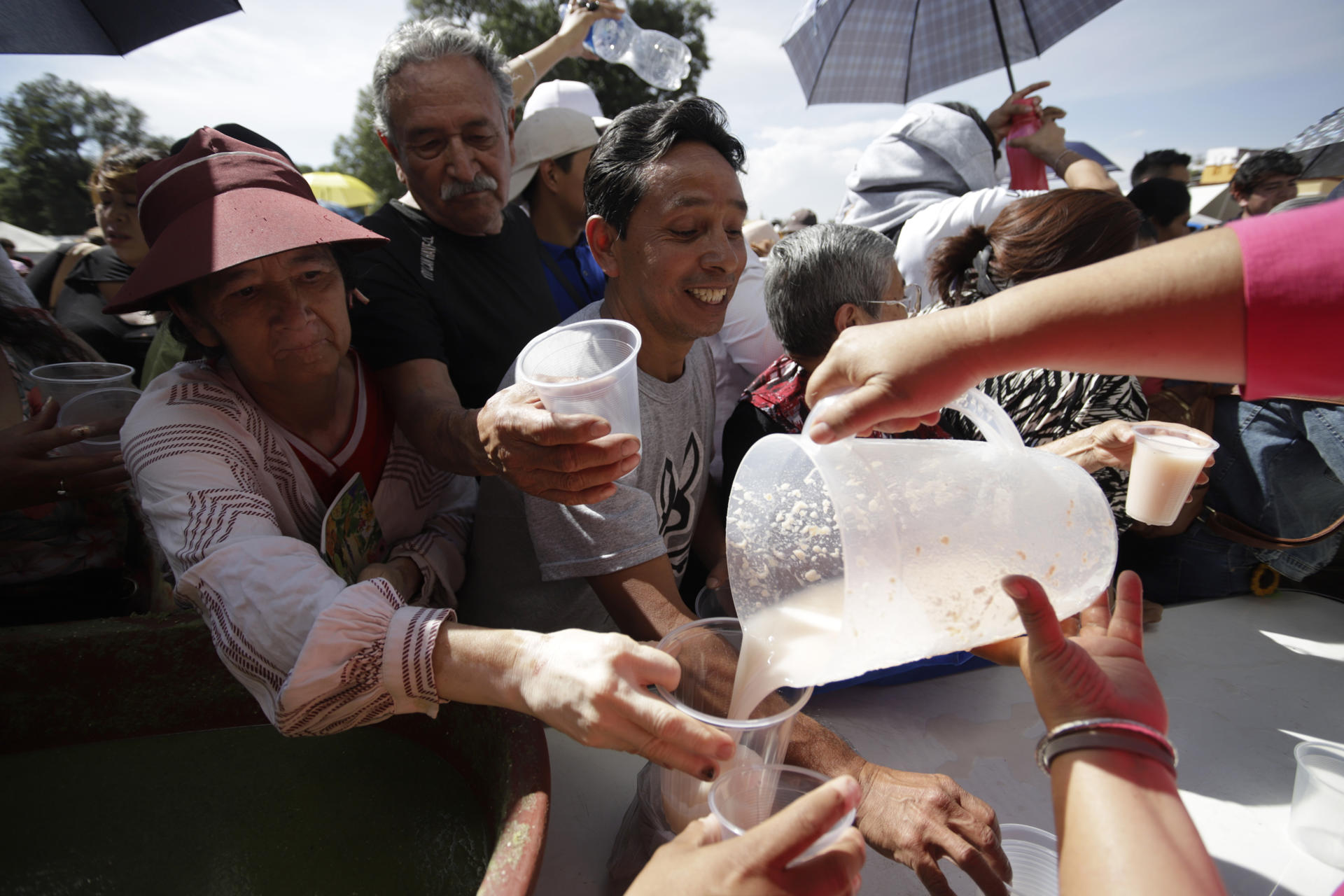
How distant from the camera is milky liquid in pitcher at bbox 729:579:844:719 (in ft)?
3.56

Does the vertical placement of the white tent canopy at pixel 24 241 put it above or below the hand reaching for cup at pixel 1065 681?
above

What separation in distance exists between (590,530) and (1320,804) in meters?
1.65

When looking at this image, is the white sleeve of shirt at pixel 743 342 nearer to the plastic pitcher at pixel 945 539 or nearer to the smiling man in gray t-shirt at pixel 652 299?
the smiling man in gray t-shirt at pixel 652 299

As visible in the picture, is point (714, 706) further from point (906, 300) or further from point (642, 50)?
point (642, 50)

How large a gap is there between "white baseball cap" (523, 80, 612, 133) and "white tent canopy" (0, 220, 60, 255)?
8.41 metres

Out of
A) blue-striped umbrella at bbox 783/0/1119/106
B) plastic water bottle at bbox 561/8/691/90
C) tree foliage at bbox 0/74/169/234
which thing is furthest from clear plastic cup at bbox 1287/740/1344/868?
tree foliage at bbox 0/74/169/234

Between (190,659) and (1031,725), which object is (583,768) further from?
(1031,725)

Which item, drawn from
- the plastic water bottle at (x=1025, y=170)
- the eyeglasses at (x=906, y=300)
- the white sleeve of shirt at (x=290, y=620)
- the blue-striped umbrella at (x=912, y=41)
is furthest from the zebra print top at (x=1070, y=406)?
the blue-striped umbrella at (x=912, y=41)

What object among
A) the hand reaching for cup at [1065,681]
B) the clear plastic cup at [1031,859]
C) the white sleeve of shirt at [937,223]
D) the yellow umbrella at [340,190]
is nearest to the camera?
the hand reaching for cup at [1065,681]

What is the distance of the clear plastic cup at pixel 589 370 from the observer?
1278mm

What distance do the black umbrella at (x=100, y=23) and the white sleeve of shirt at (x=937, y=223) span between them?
10.5 ft

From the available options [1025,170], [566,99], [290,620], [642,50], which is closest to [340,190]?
[642,50]

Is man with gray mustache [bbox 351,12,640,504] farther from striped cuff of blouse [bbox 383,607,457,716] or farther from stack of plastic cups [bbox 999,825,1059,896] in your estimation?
stack of plastic cups [bbox 999,825,1059,896]

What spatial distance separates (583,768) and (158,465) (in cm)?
110
